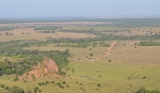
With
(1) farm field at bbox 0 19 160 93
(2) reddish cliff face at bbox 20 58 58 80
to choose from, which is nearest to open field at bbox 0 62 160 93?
(1) farm field at bbox 0 19 160 93

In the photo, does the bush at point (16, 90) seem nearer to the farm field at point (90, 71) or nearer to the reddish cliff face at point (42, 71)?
the farm field at point (90, 71)

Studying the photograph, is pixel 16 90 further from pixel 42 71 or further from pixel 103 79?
pixel 103 79

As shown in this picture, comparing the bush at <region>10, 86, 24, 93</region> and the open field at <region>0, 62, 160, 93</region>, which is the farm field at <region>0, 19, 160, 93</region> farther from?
the bush at <region>10, 86, 24, 93</region>

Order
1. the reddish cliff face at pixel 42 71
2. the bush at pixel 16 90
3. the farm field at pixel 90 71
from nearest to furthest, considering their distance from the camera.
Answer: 1. the bush at pixel 16 90
2. the farm field at pixel 90 71
3. the reddish cliff face at pixel 42 71

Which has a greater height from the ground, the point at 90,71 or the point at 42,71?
the point at 42,71

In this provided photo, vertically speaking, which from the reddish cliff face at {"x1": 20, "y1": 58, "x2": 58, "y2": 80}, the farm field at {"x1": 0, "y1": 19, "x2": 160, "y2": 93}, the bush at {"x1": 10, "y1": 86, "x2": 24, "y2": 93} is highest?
the reddish cliff face at {"x1": 20, "y1": 58, "x2": 58, "y2": 80}

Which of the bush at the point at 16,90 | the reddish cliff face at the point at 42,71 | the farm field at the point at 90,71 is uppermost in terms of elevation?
the reddish cliff face at the point at 42,71

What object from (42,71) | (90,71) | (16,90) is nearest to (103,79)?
(90,71)

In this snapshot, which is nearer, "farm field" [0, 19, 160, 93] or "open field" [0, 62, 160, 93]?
"open field" [0, 62, 160, 93]

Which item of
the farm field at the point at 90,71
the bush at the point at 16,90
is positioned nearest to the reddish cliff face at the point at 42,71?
the farm field at the point at 90,71

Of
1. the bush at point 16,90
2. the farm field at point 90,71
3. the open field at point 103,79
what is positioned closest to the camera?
the bush at point 16,90

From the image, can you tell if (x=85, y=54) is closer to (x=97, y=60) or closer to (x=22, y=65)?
(x=97, y=60)
